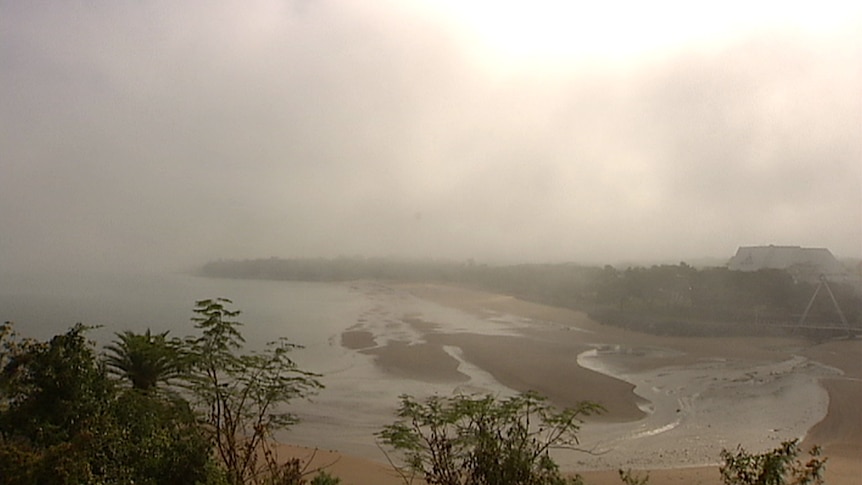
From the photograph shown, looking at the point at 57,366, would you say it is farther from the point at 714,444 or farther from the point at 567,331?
the point at 567,331

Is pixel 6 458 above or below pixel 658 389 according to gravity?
above

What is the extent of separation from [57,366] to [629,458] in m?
15.1

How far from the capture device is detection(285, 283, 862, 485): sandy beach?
17.9m

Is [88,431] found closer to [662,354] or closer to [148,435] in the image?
[148,435]

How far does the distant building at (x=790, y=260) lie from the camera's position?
6799 centimetres

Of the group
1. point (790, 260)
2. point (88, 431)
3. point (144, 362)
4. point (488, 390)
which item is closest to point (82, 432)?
point (88, 431)

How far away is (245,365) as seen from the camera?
39.0 feet

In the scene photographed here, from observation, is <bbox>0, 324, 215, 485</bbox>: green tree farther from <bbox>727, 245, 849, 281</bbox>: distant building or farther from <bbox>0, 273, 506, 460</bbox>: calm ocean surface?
<bbox>727, 245, 849, 281</bbox>: distant building

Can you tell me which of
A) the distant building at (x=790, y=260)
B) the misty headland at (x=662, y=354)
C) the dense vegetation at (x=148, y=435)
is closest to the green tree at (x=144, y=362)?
the dense vegetation at (x=148, y=435)

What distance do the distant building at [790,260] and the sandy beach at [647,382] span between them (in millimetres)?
30974

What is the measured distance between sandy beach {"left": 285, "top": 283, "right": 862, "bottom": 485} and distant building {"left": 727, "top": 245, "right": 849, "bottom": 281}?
3097cm

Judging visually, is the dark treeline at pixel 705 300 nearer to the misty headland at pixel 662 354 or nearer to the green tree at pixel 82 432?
the misty headland at pixel 662 354

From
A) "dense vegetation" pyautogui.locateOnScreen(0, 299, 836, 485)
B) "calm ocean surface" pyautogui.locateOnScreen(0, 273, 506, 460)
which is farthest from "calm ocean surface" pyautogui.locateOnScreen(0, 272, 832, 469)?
"dense vegetation" pyautogui.locateOnScreen(0, 299, 836, 485)

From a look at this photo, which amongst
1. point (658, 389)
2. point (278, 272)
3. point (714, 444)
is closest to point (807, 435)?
point (714, 444)
